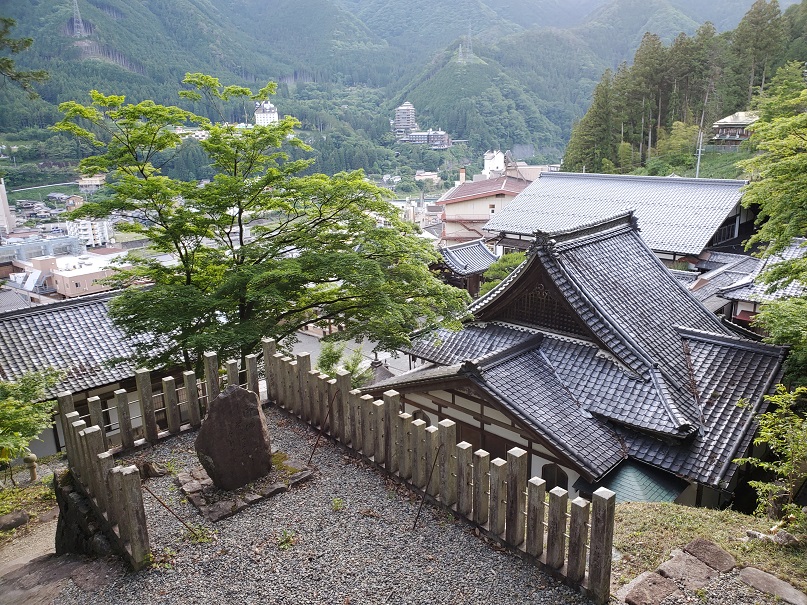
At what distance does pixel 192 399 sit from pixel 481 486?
5.04m

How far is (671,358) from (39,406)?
42.2 feet

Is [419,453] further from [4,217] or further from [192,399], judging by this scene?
[4,217]

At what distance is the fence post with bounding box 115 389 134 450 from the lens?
830 cm

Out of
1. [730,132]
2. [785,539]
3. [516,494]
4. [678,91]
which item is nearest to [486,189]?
[678,91]

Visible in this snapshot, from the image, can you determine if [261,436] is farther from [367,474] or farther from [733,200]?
[733,200]

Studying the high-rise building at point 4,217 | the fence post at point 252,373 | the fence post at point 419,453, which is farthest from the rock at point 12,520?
the high-rise building at point 4,217

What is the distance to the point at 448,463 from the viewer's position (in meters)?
6.95

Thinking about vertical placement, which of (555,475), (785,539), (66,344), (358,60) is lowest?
(555,475)

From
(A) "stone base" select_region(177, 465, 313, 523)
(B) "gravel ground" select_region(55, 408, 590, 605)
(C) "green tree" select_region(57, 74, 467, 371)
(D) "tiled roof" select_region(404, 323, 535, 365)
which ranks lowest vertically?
(D) "tiled roof" select_region(404, 323, 535, 365)

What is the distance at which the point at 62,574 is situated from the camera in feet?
22.4

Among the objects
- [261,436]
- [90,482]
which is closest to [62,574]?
[90,482]

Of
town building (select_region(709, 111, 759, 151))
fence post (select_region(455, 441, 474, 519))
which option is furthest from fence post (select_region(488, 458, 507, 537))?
town building (select_region(709, 111, 759, 151))

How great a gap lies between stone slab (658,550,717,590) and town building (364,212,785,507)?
3.98m

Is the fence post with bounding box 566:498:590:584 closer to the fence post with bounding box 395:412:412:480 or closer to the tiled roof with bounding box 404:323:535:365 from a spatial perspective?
the fence post with bounding box 395:412:412:480
